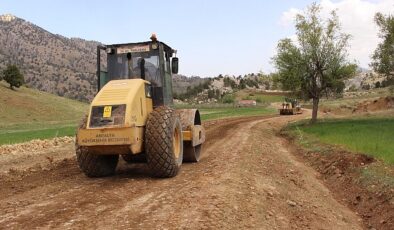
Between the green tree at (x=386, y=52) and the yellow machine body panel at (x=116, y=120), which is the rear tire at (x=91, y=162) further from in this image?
the green tree at (x=386, y=52)

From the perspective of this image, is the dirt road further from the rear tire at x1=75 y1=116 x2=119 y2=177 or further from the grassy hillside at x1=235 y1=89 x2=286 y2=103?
the grassy hillside at x1=235 y1=89 x2=286 y2=103

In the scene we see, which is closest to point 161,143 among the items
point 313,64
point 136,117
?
point 136,117

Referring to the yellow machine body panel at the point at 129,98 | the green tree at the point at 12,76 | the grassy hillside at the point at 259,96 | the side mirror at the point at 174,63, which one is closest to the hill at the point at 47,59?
the grassy hillside at the point at 259,96

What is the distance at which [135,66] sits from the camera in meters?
11.2

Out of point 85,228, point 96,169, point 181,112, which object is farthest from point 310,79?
Answer: point 85,228

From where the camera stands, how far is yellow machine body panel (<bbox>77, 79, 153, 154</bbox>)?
351 inches

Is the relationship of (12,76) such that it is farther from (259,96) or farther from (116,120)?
(116,120)

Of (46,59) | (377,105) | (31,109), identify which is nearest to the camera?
(377,105)

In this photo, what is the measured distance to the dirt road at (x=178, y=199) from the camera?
6508mm

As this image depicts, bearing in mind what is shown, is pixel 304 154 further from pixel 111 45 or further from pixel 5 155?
pixel 5 155

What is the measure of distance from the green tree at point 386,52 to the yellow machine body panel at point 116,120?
27832 mm

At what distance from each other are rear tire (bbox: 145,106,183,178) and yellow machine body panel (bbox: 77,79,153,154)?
0.72ft

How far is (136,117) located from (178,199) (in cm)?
241

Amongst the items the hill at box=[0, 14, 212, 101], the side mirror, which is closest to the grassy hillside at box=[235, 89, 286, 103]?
the hill at box=[0, 14, 212, 101]
